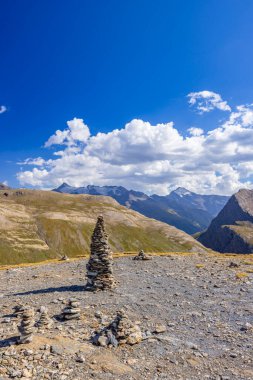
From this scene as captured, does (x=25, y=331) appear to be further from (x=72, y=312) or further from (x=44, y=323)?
(x=72, y=312)

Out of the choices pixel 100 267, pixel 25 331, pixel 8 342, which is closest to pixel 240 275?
pixel 100 267

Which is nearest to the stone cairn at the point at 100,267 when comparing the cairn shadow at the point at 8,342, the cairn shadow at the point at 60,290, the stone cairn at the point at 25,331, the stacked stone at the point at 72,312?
the cairn shadow at the point at 60,290

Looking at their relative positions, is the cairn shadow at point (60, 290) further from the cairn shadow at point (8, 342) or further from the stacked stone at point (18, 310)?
the cairn shadow at point (8, 342)

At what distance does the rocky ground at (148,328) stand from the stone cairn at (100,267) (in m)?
1.02

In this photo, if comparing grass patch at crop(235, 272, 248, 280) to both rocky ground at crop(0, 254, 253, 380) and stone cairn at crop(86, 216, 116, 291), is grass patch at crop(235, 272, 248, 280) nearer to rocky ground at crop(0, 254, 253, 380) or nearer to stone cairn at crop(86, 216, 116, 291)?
rocky ground at crop(0, 254, 253, 380)

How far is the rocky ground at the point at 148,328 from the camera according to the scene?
47.4ft

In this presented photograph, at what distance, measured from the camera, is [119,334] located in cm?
1712

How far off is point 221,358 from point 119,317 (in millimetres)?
5449

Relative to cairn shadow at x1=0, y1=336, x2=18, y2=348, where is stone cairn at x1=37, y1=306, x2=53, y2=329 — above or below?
above

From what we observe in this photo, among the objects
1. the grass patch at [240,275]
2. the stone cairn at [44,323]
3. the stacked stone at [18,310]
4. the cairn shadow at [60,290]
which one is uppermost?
the grass patch at [240,275]

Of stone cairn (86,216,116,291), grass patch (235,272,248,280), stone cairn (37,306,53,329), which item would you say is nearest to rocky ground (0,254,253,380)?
grass patch (235,272,248,280)

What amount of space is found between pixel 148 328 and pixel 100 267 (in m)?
10.5

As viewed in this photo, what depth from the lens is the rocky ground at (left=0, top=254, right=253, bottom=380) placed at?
Answer: 1445 cm

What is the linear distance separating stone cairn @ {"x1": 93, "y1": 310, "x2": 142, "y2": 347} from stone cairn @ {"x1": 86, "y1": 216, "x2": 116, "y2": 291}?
10226 millimetres
